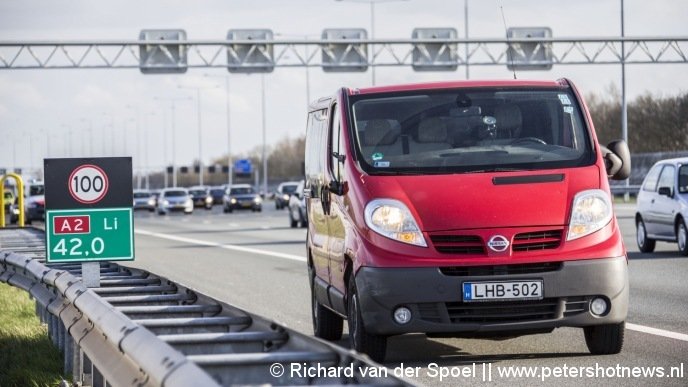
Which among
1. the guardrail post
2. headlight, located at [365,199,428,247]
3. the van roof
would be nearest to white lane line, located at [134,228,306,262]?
A: the van roof

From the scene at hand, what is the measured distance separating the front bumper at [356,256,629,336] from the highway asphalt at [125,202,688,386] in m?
0.28

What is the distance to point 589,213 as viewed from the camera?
34.1ft

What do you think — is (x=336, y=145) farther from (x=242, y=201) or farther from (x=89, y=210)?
(x=242, y=201)

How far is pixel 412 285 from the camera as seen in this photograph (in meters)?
10.1

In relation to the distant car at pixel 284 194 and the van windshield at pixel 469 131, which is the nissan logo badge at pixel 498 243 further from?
the distant car at pixel 284 194

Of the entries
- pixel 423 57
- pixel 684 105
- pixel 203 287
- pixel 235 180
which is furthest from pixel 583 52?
pixel 235 180

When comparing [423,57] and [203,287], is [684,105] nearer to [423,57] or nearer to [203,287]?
[423,57]

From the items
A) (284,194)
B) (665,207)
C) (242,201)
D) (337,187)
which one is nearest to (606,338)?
(337,187)

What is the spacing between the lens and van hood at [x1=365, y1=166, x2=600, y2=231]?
10.2 metres

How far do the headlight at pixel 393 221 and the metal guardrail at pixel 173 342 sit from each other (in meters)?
1.49

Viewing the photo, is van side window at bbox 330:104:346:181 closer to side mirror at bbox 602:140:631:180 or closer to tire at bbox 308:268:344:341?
tire at bbox 308:268:344:341

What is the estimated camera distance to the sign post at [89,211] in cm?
1144

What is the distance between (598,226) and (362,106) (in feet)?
6.66

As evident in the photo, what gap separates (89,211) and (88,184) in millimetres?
200
